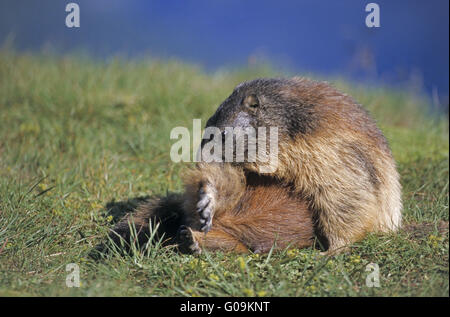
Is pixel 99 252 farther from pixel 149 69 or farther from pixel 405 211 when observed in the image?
pixel 149 69

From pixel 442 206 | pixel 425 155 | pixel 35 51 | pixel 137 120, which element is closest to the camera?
pixel 442 206

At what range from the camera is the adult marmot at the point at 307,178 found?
400 centimetres

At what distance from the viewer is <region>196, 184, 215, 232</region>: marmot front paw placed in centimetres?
379

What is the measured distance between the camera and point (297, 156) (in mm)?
4133

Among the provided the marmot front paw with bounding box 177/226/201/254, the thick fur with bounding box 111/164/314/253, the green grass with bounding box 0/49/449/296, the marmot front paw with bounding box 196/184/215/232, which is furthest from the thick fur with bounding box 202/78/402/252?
the marmot front paw with bounding box 177/226/201/254

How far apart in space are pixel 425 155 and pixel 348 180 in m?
3.24

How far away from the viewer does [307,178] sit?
412cm

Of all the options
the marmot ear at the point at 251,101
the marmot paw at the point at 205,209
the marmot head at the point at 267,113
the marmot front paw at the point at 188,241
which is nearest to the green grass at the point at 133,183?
the marmot front paw at the point at 188,241

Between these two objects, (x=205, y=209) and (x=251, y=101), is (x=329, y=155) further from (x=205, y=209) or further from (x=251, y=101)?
(x=205, y=209)
